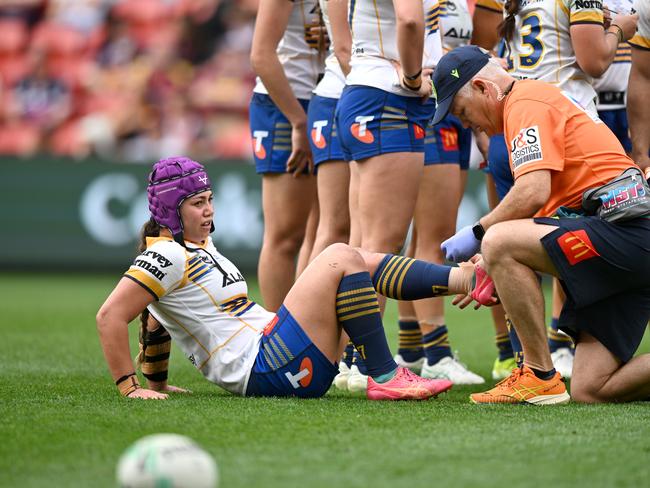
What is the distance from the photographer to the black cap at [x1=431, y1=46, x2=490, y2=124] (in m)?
4.47

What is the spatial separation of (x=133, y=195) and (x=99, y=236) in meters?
0.75

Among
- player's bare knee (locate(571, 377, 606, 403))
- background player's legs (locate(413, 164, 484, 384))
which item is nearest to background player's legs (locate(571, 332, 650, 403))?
player's bare knee (locate(571, 377, 606, 403))

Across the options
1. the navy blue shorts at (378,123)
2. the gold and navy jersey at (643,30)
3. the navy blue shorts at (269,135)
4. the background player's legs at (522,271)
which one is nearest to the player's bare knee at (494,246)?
the background player's legs at (522,271)

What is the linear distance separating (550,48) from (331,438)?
9.04 feet

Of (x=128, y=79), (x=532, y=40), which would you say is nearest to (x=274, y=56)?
(x=532, y=40)

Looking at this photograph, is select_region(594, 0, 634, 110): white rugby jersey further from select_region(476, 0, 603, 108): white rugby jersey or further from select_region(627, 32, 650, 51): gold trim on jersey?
select_region(476, 0, 603, 108): white rugby jersey

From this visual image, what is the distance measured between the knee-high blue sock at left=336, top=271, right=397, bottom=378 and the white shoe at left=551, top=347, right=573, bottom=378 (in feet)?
6.22

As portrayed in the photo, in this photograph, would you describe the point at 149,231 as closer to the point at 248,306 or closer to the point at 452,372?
the point at 248,306

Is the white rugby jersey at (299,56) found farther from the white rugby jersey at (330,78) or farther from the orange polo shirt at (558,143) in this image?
the orange polo shirt at (558,143)

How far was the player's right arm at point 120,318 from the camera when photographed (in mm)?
4238

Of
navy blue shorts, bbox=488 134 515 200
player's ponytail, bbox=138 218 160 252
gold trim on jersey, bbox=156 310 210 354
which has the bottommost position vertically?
gold trim on jersey, bbox=156 310 210 354

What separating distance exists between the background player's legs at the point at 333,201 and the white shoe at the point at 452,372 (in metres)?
→ 0.83

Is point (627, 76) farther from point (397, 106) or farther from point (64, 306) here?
point (64, 306)

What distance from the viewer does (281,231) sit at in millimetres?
6074
